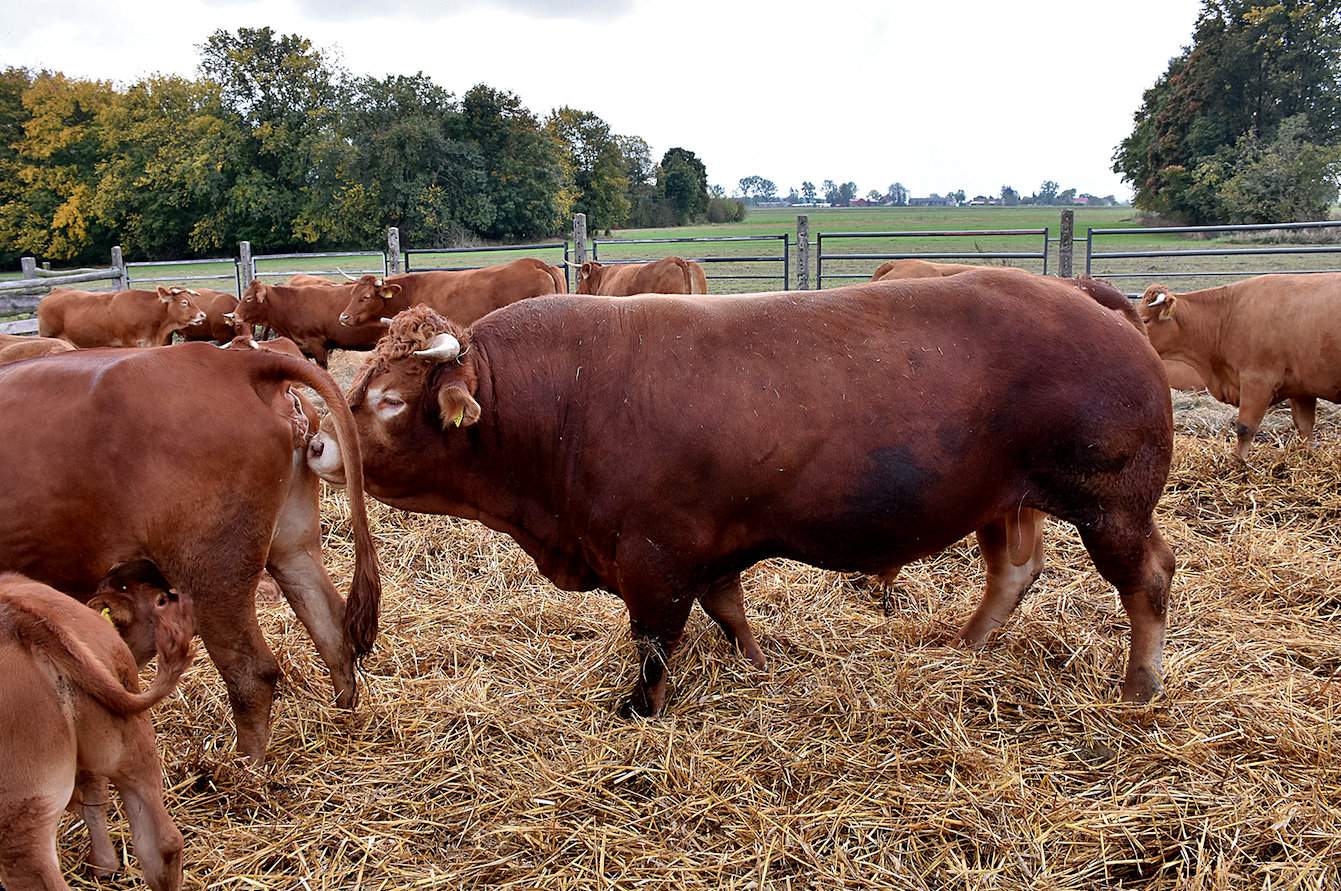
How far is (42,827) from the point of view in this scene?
2201mm

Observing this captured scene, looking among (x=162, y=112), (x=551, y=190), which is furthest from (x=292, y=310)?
(x=162, y=112)

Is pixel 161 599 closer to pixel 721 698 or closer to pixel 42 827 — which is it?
pixel 42 827

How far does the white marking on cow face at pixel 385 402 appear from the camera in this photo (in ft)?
11.5

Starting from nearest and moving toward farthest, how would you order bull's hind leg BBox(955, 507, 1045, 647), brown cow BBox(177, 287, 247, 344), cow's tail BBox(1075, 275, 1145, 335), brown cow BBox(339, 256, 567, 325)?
cow's tail BBox(1075, 275, 1145, 335) → bull's hind leg BBox(955, 507, 1045, 647) → brown cow BBox(339, 256, 567, 325) → brown cow BBox(177, 287, 247, 344)

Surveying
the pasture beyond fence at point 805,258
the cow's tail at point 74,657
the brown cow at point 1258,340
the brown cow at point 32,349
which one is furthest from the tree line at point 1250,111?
the cow's tail at point 74,657

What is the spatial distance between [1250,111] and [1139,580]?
137ft

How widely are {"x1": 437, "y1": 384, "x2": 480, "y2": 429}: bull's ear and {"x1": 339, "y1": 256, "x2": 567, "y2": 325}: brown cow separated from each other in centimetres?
835

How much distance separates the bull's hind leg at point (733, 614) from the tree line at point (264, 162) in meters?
33.9

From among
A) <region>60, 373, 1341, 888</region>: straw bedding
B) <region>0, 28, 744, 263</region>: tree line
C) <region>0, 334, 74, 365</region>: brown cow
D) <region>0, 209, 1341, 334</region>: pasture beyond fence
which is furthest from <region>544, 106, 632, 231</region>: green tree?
<region>60, 373, 1341, 888</region>: straw bedding

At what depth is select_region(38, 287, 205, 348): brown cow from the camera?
12812 millimetres

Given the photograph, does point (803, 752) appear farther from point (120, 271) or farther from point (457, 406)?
point (120, 271)

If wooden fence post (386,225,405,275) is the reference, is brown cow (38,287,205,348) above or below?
below

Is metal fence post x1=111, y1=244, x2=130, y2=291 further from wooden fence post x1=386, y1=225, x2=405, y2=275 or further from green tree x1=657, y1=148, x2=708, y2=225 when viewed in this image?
green tree x1=657, y1=148, x2=708, y2=225

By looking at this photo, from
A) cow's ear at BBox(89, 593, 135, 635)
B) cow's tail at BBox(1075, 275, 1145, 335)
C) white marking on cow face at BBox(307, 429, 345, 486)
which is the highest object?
cow's tail at BBox(1075, 275, 1145, 335)
